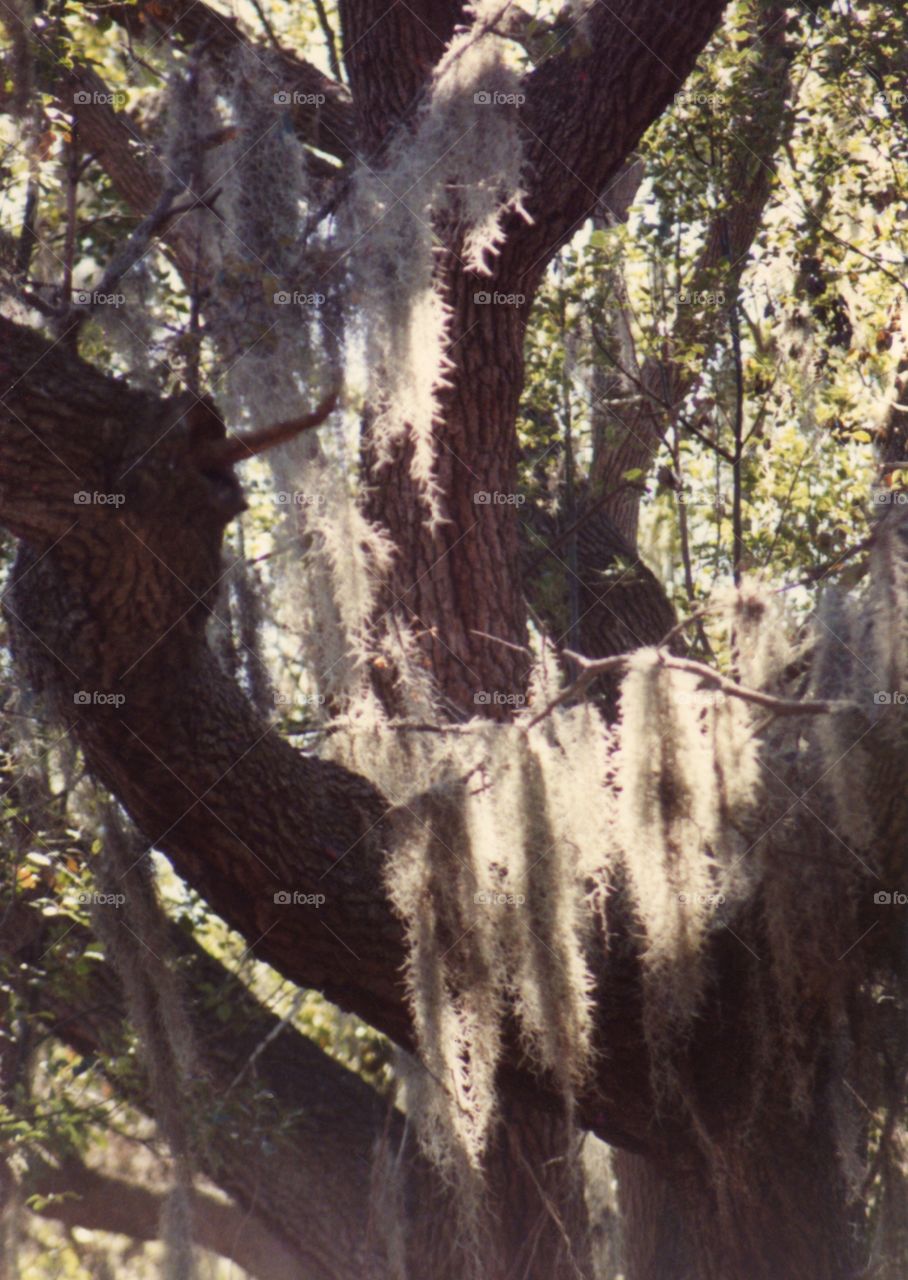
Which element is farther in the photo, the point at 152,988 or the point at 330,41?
the point at 330,41

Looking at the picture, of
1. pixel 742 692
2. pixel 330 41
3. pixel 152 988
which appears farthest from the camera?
pixel 330 41

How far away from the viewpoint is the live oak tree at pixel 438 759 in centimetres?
286

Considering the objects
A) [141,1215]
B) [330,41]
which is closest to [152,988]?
[141,1215]

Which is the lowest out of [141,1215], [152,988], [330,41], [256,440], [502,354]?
[141,1215]

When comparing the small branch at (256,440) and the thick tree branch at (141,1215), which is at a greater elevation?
the small branch at (256,440)

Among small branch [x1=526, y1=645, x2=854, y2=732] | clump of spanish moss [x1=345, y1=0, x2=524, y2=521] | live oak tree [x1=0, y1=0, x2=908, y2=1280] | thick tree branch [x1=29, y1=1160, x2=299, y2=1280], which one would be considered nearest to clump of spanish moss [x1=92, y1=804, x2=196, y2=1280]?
live oak tree [x1=0, y1=0, x2=908, y2=1280]

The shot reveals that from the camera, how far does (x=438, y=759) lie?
313 cm

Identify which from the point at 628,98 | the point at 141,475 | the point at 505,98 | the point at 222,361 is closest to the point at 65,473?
the point at 141,475

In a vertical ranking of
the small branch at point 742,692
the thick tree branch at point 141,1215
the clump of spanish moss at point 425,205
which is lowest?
the thick tree branch at point 141,1215

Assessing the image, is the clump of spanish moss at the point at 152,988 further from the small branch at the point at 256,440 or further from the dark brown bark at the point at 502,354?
the dark brown bark at the point at 502,354

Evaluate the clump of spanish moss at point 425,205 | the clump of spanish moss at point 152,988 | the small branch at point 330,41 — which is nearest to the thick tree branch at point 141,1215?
the clump of spanish moss at point 152,988

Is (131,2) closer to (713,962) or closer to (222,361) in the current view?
(222,361)

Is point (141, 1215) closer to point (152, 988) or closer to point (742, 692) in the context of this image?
point (152, 988)

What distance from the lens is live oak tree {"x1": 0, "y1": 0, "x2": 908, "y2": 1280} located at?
286 cm
